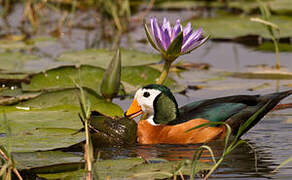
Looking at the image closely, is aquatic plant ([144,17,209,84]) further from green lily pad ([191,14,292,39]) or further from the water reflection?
green lily pad ([191,14,292,39])

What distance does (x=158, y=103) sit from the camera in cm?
480

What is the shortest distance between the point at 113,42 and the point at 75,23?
76.5 inches

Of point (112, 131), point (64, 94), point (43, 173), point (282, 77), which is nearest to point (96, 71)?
point (64, 94)

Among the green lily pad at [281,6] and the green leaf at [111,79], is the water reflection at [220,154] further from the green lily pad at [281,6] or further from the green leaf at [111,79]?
the green lily pad at [281,6]

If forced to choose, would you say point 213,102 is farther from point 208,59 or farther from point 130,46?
point 130,46

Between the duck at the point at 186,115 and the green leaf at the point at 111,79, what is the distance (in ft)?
1.17

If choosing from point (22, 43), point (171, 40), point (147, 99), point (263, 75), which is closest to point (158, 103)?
point (147, 99)

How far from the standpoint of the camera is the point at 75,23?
10438 millimetres

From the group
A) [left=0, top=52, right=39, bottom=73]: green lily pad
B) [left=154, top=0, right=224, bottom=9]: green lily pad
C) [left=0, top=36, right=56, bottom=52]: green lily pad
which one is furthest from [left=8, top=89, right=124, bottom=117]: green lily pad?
[left=154, top=0, right=224, bottom=9]: green lily pad

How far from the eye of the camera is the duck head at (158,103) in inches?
188

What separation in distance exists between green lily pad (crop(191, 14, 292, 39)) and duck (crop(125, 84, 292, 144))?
3.28m

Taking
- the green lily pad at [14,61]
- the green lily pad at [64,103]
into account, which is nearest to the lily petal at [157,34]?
the green lily pad at [64,103]

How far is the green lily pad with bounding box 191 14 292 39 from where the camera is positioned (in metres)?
8.17

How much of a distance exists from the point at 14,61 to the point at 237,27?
3366mm
